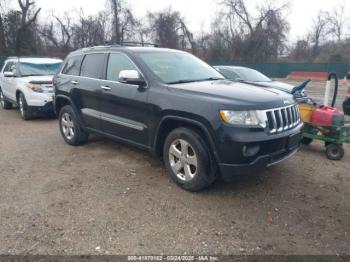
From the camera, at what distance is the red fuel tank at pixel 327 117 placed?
5555 millimetres

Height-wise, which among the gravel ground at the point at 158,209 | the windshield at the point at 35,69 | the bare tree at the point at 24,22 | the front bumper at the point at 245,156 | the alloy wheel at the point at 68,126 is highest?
the bare tree at the point at 24,22

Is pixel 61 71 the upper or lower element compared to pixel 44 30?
lower

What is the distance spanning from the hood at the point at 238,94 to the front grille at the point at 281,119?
0.07 metres

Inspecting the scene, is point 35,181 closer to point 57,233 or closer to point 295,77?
point 57,233

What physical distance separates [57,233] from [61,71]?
403 cm

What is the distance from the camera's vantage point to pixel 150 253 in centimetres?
308

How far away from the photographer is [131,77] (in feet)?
14.6

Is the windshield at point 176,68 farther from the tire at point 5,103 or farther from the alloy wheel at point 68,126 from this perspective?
the tire at point 5,103

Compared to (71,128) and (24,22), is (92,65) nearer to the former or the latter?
(71,128)

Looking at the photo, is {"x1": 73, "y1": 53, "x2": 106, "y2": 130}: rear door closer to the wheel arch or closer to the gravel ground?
the gravel ground

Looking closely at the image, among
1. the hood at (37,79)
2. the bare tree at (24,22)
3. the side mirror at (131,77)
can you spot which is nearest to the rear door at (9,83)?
the hood at (37,79)

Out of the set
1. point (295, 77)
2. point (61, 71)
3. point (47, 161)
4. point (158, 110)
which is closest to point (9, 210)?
point (47, 161)

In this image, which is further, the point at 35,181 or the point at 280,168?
the point at 280,168

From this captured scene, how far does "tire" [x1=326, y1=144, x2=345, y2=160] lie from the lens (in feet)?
18.4
